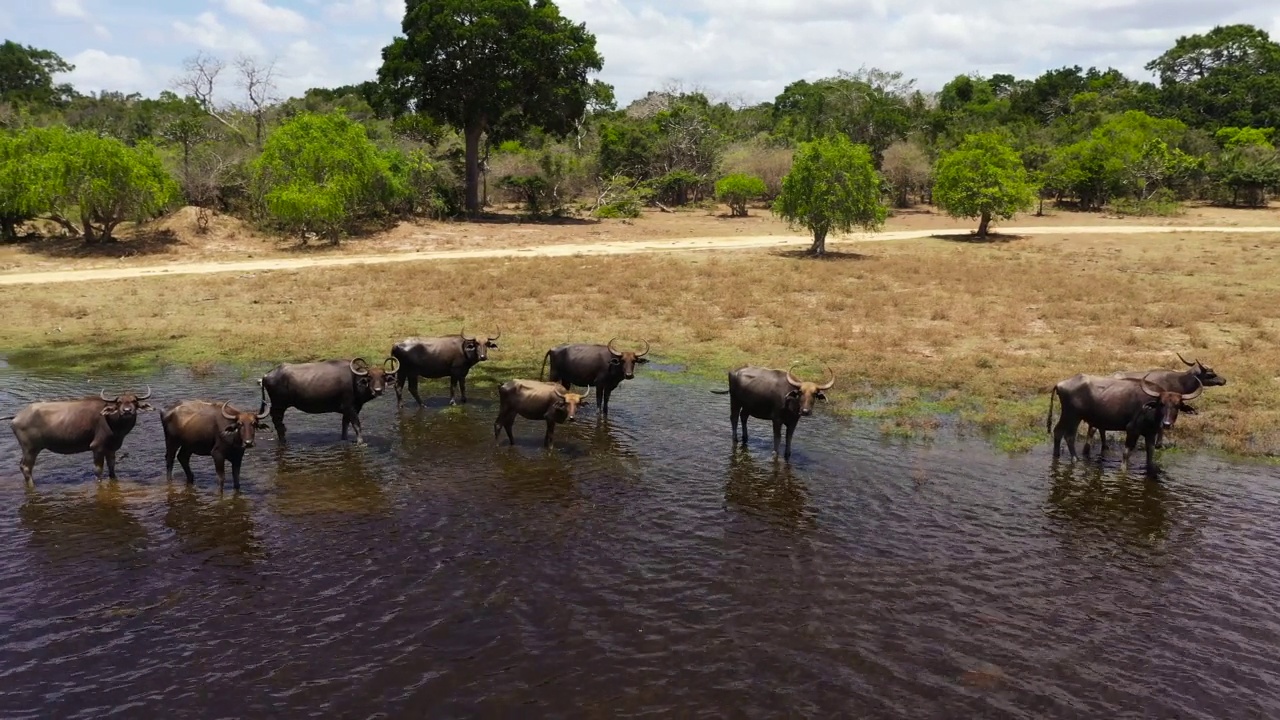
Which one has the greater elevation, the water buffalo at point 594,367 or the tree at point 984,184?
the tree at point 984,184

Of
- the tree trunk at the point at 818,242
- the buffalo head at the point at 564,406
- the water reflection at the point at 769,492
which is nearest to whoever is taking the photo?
the water reflection at the point at 769,492

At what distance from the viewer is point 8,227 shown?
137 feet

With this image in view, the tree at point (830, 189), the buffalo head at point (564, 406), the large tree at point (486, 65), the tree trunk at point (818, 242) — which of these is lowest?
the buffalo head at point (564, 406)

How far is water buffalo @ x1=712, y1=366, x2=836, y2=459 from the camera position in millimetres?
15016

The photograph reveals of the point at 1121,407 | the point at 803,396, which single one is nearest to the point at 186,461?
the point at 803,396

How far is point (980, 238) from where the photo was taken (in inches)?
1943

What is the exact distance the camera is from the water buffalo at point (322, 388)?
15688 millimetres

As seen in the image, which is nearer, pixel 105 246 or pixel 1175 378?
pixel 1175 378

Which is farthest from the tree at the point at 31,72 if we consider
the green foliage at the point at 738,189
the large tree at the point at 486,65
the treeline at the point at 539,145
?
the green foliage at the point at 738,189

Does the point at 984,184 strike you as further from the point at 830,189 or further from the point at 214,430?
the point at 214,430

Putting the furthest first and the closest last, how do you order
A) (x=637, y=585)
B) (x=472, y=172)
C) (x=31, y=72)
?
(x=31, y=72), (x=472, y=172), (x=637, y=585)

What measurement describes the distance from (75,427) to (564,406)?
7.87 meters

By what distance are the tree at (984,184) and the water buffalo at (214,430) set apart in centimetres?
4412

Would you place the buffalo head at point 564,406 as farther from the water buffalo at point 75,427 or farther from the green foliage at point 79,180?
the green foliage at point 79,180
